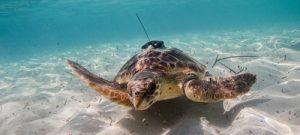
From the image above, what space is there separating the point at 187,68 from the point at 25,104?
4926 millimetres

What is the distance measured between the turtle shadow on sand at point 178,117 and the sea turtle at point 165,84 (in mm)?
428

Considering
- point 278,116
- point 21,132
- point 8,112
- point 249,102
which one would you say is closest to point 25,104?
point 8,112

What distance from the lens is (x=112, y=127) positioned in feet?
15.9

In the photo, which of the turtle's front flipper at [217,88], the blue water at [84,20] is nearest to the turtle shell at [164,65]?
the turtle's front flipper at [217,88]

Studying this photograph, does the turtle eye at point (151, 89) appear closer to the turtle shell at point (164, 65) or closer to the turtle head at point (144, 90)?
the turtle head at point (144, 90)

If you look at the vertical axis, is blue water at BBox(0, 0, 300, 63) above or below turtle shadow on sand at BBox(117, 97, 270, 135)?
below

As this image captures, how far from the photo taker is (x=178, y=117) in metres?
4.79

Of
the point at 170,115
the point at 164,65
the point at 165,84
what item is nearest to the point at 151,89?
the point at 165,84

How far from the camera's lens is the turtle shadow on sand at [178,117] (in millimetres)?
4395

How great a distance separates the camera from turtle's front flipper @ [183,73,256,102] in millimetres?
4191

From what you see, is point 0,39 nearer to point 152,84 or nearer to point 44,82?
point 44,82

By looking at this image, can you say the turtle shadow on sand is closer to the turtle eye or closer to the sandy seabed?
the sandy seabed

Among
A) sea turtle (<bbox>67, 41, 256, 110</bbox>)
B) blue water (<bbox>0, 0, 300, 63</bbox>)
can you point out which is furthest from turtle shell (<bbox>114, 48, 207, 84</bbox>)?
blue water (<bbox>0, 0, 300, 63</bbox>)

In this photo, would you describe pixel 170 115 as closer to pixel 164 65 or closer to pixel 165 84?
pixel 165 84
